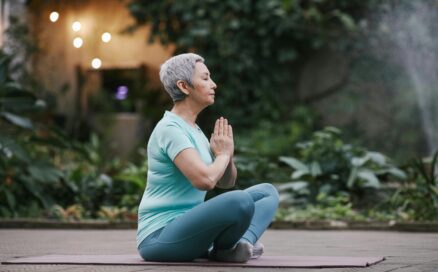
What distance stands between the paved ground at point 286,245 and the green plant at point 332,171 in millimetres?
1778

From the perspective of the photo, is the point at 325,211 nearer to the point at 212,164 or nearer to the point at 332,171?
the point at 332,171

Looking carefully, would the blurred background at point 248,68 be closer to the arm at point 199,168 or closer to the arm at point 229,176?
the arm at point 229,176

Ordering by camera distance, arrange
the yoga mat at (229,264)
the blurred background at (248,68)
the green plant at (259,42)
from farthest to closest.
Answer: the green plant at (259,42) → the blurred background at (248,68) → the yoga mat at (229,264)

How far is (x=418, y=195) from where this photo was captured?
9.38 meters

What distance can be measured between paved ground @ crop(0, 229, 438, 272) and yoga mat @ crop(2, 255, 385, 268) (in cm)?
11

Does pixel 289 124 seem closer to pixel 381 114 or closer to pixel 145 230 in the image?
pixel 381 114

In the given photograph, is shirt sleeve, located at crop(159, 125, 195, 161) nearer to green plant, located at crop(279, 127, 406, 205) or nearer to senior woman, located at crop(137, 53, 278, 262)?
senior woman, located at crop(137, 53, 278, 262)

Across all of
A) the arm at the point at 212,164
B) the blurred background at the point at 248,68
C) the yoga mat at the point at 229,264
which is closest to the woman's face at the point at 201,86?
the arm at the point at 212,164

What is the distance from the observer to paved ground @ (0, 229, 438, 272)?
496 centimetres

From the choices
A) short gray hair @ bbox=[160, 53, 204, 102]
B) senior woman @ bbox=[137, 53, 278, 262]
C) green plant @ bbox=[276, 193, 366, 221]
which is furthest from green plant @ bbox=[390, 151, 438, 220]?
short gray hair @ bbox=[160, 53, 204, 102]

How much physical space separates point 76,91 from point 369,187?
31.2ft

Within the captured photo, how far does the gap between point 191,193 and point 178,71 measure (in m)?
0.62

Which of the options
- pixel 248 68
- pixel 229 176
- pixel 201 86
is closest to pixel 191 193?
pixel 229 176

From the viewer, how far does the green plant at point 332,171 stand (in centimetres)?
1050
